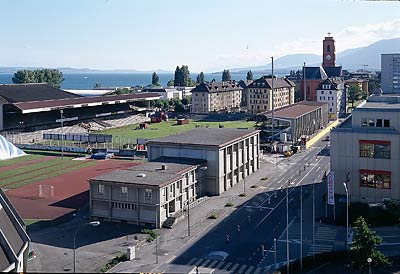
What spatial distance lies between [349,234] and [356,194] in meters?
7.03

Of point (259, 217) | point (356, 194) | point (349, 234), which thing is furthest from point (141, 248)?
point (356, 194)

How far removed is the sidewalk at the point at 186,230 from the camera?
26562 millimetres

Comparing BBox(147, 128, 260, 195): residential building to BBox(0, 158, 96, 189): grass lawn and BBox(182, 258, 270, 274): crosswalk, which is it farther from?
BBox(182, 258, 270, 274): crosswalk

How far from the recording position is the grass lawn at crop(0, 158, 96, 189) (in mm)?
47162

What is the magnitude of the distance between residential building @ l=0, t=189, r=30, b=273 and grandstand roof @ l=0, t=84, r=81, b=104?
58.4 m

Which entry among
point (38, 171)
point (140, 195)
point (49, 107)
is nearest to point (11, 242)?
point (140, 195)

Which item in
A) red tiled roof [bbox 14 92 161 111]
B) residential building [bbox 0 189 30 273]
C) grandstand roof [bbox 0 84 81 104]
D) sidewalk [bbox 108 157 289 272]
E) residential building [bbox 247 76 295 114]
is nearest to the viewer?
residential building [bbox 0 189 30 273]

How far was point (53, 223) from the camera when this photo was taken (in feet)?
110

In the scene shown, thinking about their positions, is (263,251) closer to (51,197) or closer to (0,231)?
(0,231)

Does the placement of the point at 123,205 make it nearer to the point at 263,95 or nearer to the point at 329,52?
the point at 263,95

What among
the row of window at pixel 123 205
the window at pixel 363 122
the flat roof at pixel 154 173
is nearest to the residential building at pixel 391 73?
the window at pixel 363 122

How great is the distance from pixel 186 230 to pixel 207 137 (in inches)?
555

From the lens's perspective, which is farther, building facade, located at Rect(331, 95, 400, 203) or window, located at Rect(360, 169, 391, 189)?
window, located at Rect(360, 169, 391, 189)

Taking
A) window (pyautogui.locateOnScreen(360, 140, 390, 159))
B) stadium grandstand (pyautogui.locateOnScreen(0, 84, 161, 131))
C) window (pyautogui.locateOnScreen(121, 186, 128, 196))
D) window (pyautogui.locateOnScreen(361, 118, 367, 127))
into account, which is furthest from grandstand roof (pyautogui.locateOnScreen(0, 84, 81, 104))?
window (pyautogui.locateOnScreen(360, 140, 390, 159))
